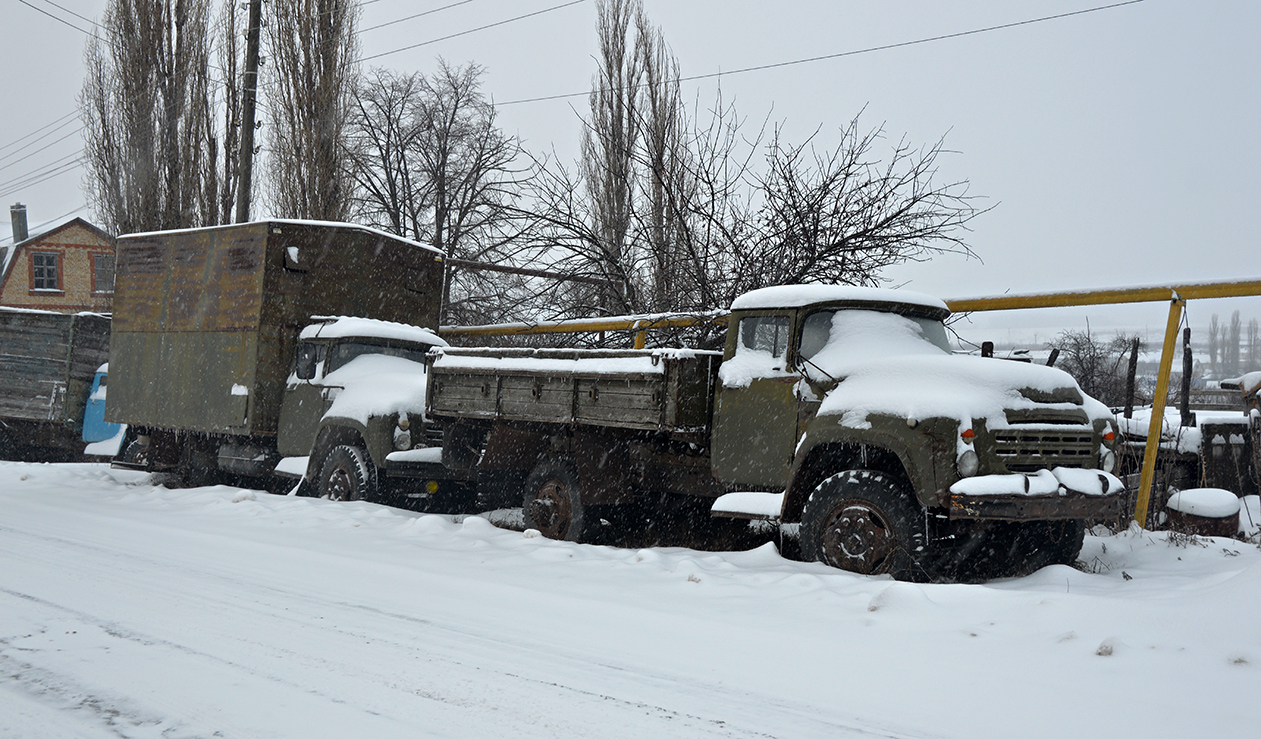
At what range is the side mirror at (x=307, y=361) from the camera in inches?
479

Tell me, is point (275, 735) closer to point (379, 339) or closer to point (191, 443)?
point (379, 339)

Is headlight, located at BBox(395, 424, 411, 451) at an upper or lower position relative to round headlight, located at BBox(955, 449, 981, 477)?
lower

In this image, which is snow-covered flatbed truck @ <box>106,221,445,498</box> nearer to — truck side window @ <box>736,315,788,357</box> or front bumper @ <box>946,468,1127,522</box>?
truck side window @ <box>736,315,788,357</box>

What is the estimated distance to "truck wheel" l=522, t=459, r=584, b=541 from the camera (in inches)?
354

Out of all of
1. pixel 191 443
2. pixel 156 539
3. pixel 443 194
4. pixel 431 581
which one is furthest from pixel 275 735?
pixel 443 194

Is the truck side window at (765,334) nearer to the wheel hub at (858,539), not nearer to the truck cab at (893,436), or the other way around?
the truck cab at (893,436)

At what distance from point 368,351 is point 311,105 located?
12.2m

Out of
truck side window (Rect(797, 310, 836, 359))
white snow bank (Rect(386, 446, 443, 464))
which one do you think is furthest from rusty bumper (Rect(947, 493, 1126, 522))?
white snow bank (Rect(386, 446, 443, 464))

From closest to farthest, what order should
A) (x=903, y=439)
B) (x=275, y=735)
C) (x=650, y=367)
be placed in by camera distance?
(x=275, y=735)
(x=903, y=439)
(x=650, y=367)

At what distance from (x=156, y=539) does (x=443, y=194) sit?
2324cm

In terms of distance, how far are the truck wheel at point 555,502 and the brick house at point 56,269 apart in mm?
45420

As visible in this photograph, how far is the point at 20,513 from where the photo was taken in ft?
32.1

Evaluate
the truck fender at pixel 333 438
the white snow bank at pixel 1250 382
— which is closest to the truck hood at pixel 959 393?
the white snow bank at pixel 1250 382

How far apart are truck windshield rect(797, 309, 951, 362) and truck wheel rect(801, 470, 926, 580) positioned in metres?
1.08
